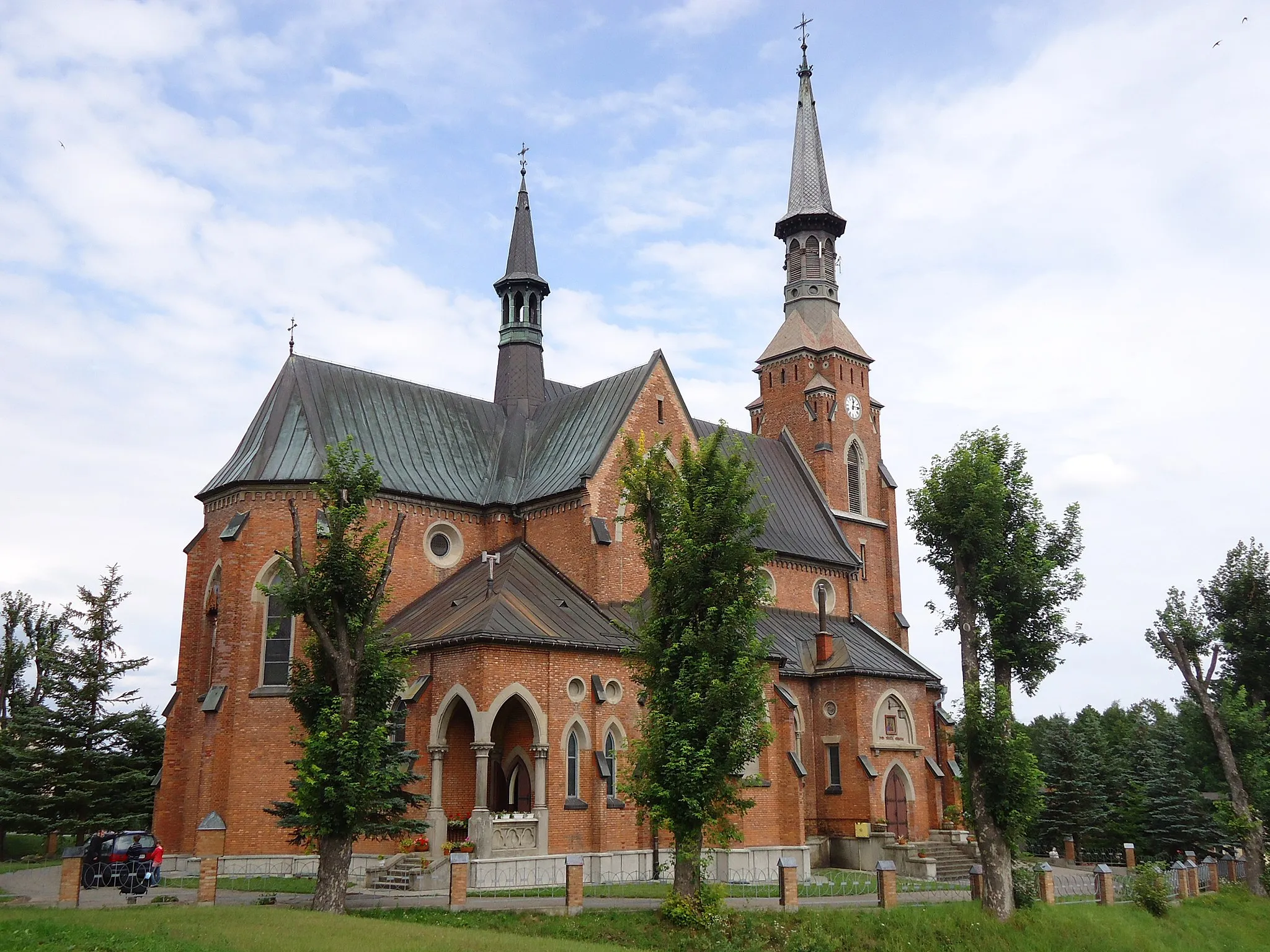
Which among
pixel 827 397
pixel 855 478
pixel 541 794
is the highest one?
pixel 827 397

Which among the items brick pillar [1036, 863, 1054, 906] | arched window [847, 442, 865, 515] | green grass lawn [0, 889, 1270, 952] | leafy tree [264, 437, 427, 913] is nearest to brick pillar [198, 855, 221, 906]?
green grass lawn [0, 889, 1270, 952]

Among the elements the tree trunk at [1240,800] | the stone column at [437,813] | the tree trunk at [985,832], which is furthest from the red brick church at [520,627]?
the tree trunk at [1240,800]

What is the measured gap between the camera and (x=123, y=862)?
1025 inches

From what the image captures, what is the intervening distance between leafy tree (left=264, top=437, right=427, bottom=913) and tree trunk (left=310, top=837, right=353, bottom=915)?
0.06 feet

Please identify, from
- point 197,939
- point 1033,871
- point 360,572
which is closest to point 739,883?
point 1033,871

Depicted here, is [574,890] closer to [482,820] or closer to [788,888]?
[788,888]

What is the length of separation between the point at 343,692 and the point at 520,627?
745 centimetres

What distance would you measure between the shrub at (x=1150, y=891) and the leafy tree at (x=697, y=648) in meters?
13.7

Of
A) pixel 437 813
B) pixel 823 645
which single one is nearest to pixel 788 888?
pixel 437 813

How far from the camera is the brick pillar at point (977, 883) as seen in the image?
2694 centimetres

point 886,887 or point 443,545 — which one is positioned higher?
point 443,545

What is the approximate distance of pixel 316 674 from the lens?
76.3ft

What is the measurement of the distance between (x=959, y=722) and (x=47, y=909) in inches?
774

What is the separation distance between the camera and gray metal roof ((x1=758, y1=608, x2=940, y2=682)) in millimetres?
38000
